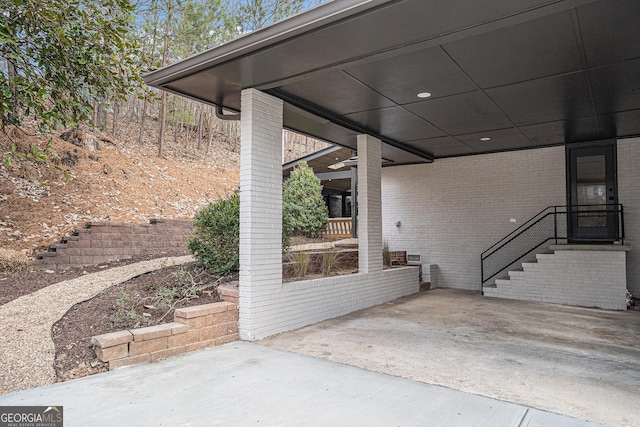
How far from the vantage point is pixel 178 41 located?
1404 centimetres

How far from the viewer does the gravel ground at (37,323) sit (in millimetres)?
3320

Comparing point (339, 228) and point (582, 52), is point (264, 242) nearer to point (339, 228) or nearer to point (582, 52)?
point (582, 52)

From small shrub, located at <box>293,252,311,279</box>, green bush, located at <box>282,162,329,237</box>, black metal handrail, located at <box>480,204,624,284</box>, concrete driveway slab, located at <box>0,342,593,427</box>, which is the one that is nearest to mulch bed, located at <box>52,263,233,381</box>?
concrete driveway slab, located at <box>0,342,593,427</box>

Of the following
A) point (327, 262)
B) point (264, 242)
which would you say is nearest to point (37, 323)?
point (264, 242)

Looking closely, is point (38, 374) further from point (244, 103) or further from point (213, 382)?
point (244, 103)

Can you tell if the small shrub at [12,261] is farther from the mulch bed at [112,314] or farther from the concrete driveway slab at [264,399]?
the concrete driveway slab at [264,399]

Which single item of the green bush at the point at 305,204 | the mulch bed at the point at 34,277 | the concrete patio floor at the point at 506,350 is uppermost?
the green bush at the point at 305,204

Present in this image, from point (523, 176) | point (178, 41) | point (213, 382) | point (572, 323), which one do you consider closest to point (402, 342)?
point (213, 382)

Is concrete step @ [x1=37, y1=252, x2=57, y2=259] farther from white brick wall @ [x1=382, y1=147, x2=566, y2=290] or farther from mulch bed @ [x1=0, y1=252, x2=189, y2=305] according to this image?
white brick wall @ [x1=382, y1=147, x2=566, y2=290]

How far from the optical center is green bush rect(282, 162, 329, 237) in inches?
430

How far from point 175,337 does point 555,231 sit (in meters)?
7.45

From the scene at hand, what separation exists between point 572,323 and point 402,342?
2.83 metres

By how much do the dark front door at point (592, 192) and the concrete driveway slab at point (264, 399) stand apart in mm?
6413

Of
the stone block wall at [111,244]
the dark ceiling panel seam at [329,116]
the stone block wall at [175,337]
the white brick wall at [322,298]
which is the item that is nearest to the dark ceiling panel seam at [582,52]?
the dark ceiling panel seam at [329,116]
